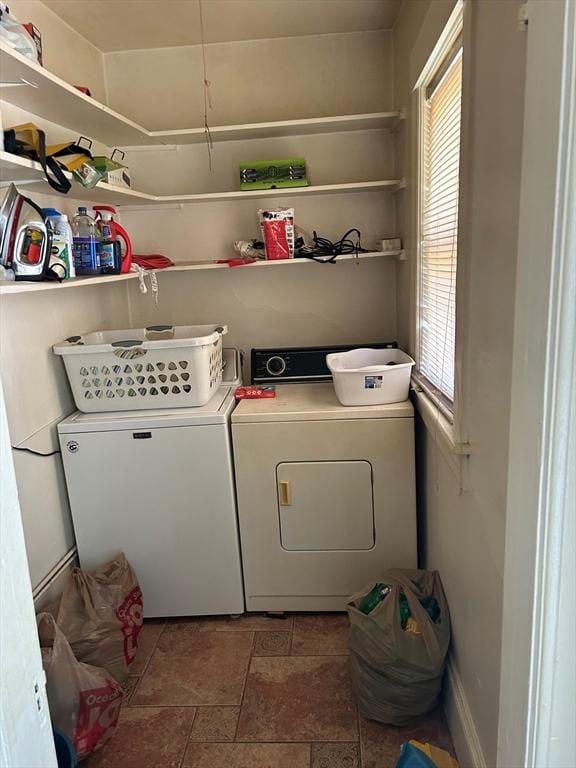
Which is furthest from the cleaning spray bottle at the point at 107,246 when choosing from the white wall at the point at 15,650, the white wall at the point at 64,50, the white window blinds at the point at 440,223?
the white wall at the point at 15,650

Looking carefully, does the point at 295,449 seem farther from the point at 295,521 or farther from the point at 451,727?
the point at 451,727

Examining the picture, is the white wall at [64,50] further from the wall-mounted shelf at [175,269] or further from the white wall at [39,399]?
the wall-mounted shelf at [175,269]

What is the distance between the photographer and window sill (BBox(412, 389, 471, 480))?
1.47m

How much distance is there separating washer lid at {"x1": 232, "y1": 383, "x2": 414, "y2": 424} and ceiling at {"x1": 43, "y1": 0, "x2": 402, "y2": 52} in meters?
1.54

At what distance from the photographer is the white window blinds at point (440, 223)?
1.69 meters

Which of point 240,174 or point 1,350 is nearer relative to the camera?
point 1,350

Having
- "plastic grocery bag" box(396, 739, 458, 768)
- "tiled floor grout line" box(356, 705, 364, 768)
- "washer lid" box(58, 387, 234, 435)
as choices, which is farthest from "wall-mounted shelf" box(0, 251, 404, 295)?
"tiled floor grout line" box(356, 705, 364, 768)

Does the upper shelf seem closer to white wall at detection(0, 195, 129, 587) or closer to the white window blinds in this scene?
white wall at detection(0, 195, 129, 587)

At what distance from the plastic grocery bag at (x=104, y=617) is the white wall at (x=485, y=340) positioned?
1098mm

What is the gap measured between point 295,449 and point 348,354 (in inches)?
21.5

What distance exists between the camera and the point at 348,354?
2.55 metres

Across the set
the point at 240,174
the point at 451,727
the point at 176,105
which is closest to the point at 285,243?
the point at 240,174

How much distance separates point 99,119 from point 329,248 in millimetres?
1067

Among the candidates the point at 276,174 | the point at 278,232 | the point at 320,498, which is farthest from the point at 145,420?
the point at 276,174
